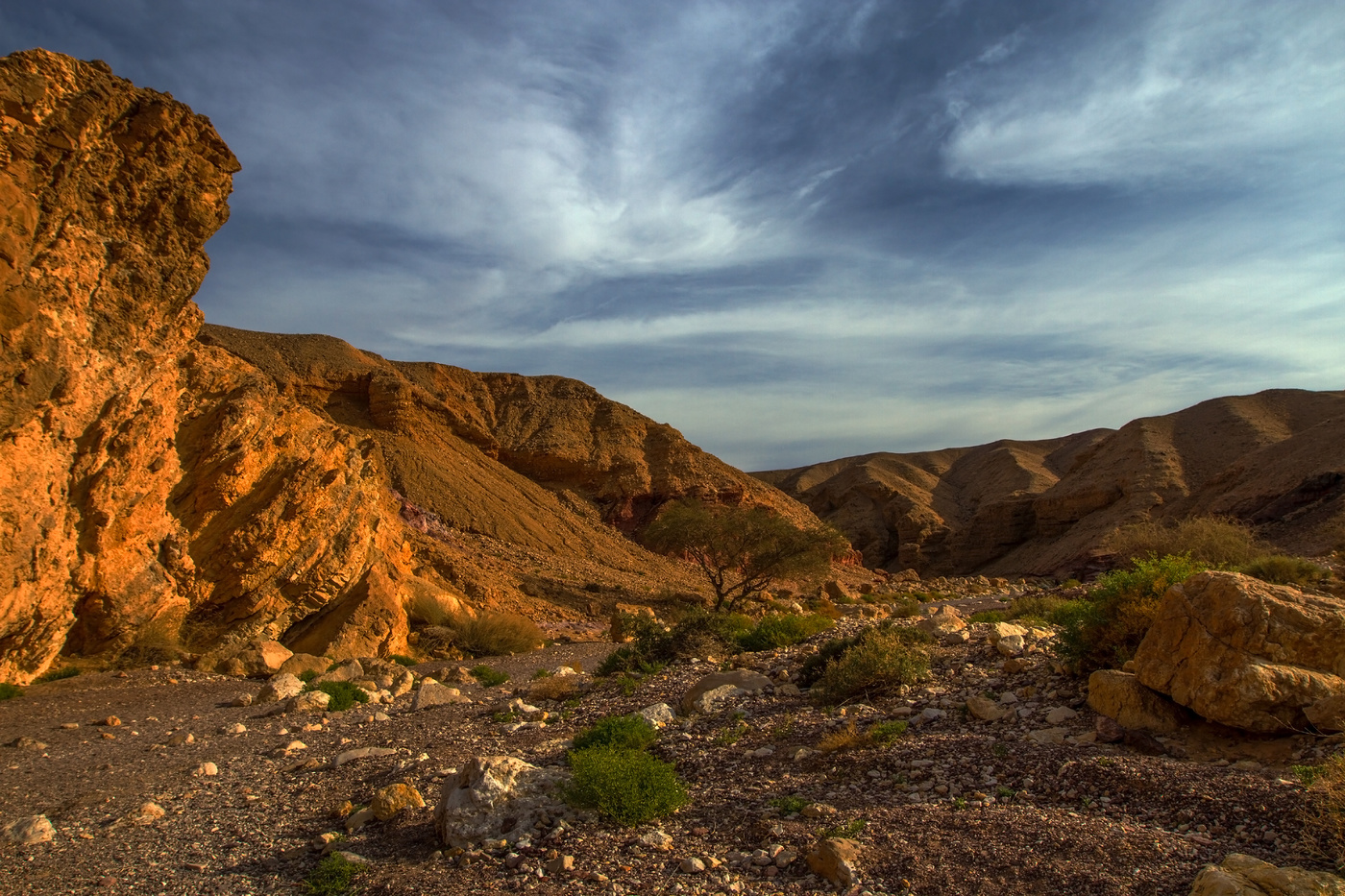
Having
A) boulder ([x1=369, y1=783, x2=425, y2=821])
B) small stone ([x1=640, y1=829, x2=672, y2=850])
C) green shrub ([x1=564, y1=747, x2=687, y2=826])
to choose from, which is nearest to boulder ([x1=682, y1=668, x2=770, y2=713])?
green shrub ([x1=564, y1=747, x2=687, y2=826])

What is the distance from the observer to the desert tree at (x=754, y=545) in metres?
29.7

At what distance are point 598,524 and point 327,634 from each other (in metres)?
27.2

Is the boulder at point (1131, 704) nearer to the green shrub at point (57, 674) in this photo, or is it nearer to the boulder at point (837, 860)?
the boulder at point (837, 860)

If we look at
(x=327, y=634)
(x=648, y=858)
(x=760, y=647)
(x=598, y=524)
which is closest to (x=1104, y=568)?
(x=598, y=524)

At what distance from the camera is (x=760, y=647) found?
12.6 m

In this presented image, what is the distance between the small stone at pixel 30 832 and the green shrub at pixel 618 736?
421 centimetres

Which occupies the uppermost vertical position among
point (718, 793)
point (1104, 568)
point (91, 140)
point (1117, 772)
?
point (91, 140)

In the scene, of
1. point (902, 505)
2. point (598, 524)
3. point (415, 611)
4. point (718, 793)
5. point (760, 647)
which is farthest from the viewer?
point (902, 505)

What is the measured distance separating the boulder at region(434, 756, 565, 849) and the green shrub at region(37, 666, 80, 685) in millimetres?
10628

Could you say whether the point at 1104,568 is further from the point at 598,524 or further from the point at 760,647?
the point at 760,647

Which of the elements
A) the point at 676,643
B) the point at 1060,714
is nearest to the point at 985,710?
the point at 1060,714

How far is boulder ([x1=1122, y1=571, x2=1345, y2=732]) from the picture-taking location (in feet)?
16.7

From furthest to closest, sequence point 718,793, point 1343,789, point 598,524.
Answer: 1. point 598,524
2. point 718,793
3. point 1343,789

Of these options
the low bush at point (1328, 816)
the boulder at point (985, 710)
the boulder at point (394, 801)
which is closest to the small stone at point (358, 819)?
the boulder at point (394, 801)
